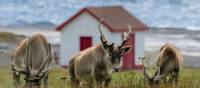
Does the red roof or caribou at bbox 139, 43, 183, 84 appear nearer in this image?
caribou at bbox 139, 43, 183, 84

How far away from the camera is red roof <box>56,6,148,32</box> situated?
50.0 metres

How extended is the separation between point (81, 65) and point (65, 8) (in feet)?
293

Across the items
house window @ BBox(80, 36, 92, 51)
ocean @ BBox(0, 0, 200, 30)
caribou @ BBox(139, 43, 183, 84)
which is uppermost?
ocean @ BBox(0, 0, 200, 30)

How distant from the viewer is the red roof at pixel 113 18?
164 ft

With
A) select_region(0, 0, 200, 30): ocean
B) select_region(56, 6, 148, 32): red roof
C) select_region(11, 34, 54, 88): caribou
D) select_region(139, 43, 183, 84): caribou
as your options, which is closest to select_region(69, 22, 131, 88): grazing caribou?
select_region(11, 34, 54, 88): caribou

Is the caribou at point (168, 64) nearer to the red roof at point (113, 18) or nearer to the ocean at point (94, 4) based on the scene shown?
the red roof at point (113, 18)

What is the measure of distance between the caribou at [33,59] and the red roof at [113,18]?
24.9 m

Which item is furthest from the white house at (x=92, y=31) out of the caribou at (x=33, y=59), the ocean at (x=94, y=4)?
the ocean at (x=94, y=4)

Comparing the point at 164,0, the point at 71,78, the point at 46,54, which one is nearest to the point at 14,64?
the point at 46,54

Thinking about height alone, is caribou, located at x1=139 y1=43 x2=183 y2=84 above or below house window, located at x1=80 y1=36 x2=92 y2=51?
below

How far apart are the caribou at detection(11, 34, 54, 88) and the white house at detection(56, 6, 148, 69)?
82.1ft

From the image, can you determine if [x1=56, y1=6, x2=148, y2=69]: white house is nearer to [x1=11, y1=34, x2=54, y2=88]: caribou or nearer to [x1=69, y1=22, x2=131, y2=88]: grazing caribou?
[x1=69, y1=22, x2=131, y2=88]: grazing caribou

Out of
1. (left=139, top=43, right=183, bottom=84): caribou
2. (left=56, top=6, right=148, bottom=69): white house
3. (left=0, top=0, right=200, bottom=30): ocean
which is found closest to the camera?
(left=139, top=43, right=183, bottom=84): caribou

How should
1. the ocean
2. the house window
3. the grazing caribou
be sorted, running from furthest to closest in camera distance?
the ocean
the house window
the grazing caribou
